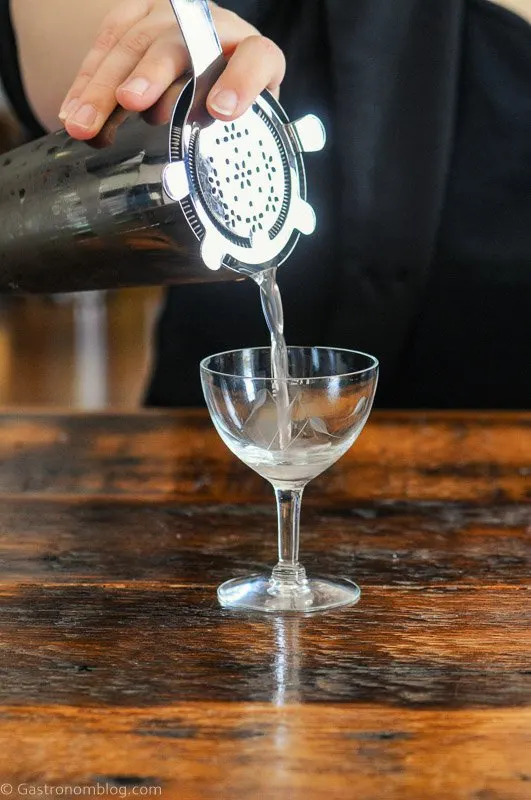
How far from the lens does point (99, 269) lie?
0.87 meters

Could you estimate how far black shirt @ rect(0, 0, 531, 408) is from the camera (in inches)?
51.1

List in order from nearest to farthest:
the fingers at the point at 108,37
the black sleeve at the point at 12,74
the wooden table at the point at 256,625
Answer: the wooden table at the point at 256,625 → the fingers at the point at 108,37 → the black sleeve at the point at 12,74

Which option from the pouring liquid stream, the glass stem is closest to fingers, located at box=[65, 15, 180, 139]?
the pouring liquid stream

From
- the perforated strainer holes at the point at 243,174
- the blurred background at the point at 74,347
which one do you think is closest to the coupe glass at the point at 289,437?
the perforated strainer holes at the point at 243,174

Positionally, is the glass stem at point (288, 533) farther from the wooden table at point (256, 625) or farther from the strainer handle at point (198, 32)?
the strainer handle at point (198, 32)

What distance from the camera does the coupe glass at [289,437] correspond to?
753 mm

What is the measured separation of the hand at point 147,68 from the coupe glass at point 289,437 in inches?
7.7

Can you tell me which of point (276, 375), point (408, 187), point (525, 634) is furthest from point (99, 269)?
point (408, 187)

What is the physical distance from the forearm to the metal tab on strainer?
47 centimetres

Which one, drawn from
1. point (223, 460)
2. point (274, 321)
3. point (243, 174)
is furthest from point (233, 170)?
point (223, 460)

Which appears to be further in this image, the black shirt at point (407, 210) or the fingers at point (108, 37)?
the black shirt at point (407, 210)

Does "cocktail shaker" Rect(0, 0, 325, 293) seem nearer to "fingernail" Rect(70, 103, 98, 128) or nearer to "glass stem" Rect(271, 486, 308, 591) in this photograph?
"fingernail" Rect(70, 103, 98, 128)

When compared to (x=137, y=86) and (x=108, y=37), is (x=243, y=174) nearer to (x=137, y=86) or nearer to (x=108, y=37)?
(x=137, y=86)

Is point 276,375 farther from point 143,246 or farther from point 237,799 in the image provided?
point 237,799
